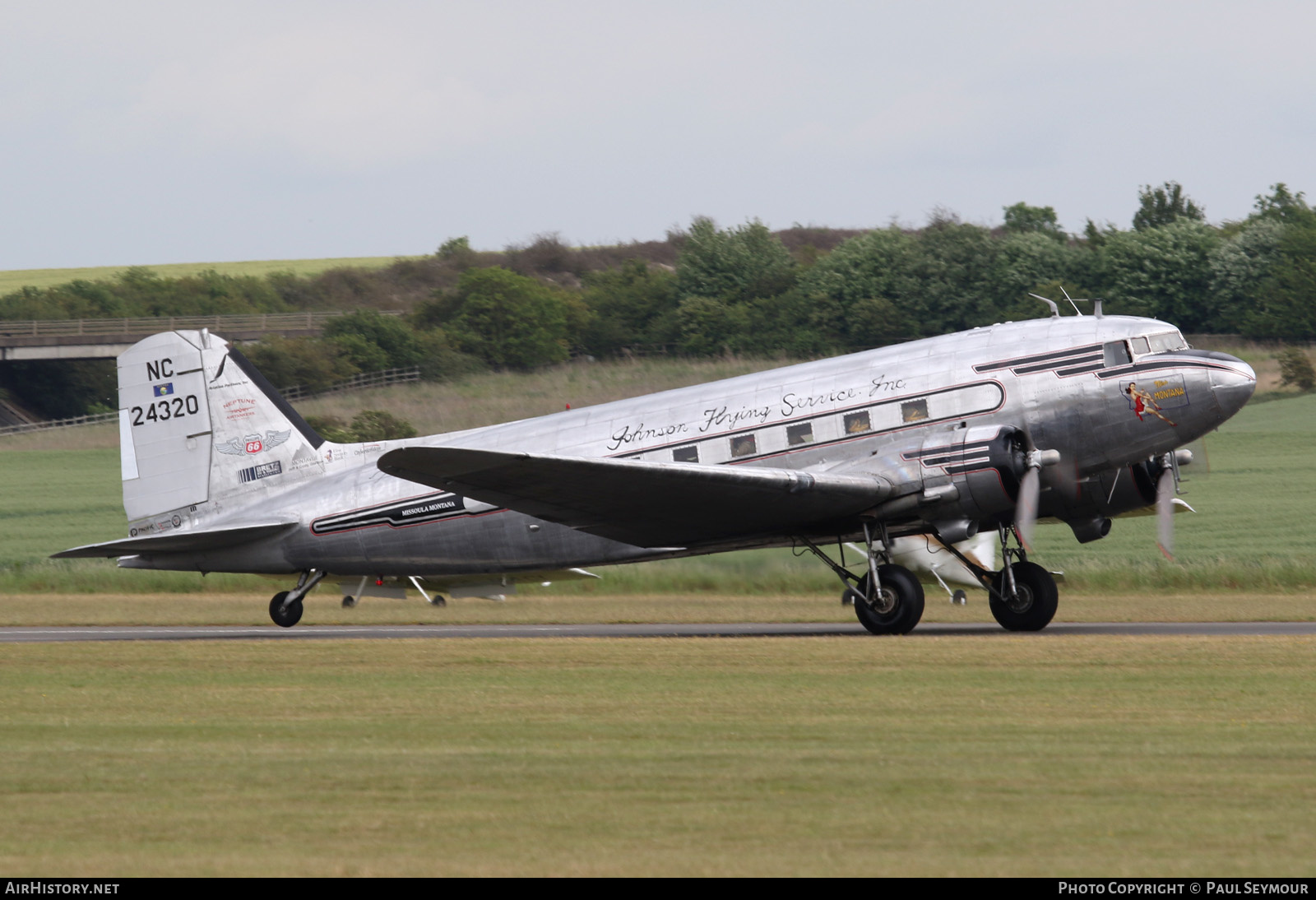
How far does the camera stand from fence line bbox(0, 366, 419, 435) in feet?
235

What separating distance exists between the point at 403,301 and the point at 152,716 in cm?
9793

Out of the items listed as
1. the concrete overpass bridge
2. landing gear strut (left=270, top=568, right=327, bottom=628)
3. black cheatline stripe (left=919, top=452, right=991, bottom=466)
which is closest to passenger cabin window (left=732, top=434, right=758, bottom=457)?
black cheatline stripe (left=919, top=452, right=991, bottom=466)

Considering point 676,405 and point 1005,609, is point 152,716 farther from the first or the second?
point 1005,609

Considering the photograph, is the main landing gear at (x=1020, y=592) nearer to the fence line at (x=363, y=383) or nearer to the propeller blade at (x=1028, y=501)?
the propeller blade at (x=1028, y=501)

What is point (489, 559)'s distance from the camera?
78.6 feet

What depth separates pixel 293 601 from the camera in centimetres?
2536

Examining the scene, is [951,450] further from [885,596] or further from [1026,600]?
[1026,600]

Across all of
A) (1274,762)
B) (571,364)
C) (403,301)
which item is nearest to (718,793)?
(1274,762)

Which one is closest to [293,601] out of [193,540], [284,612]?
[284,612]

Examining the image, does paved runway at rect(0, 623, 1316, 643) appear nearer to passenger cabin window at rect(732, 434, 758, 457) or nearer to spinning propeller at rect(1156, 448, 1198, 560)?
spinning propeller at rect(1156, 448, 1198, 560)

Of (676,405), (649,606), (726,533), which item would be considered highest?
(676,405)

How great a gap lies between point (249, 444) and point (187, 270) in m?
121

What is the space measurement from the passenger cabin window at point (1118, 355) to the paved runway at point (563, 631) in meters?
3.90

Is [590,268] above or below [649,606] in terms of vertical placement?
above
